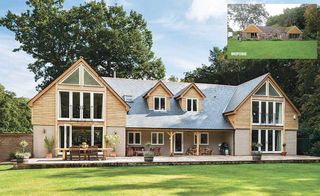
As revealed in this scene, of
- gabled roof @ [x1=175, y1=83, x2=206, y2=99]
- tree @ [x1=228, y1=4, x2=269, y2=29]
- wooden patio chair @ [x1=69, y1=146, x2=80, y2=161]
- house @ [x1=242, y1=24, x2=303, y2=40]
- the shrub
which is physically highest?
tree @ [x1=228, y1=4, x2=269, y2=29]

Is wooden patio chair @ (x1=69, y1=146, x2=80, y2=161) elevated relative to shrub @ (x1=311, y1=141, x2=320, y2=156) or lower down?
elevated

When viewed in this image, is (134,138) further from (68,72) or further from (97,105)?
(68,72)

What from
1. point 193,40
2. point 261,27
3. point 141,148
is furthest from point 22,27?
point 193,40

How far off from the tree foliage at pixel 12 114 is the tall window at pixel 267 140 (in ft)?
110

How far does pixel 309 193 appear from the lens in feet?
37.6

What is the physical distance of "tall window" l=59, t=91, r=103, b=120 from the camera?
1090 inches

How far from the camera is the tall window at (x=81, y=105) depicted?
27688 mm

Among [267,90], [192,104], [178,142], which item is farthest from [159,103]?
[267,90]

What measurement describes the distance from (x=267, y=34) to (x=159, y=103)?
32.2 ft

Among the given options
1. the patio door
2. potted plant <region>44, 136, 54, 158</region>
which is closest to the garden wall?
potted plant <region>44, 136, 54, 158</region>

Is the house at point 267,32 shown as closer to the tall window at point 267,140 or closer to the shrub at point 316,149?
the tall window at point 267,140

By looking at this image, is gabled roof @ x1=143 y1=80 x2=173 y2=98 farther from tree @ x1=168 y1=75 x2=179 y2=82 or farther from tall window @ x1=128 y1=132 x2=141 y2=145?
tree @ x1=168 y1=75 x2=179 y2=82

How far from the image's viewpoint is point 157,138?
99.0 ft

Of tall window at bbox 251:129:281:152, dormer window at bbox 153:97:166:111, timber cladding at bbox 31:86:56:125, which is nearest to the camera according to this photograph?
timber cladding at bbox 31:86:56:125
